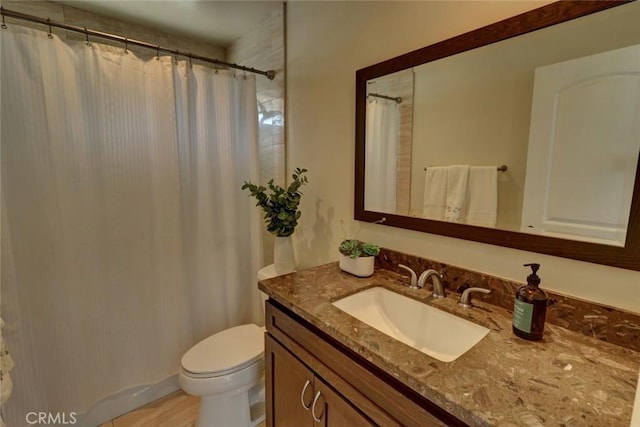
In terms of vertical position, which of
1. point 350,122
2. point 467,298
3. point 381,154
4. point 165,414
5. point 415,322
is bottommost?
point 165,414

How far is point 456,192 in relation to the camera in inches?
43.3

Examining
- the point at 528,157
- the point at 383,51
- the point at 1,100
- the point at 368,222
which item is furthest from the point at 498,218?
the point at 1,100

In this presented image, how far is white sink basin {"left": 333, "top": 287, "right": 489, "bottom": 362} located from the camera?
2.97 ft

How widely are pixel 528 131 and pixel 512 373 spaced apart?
684 mm

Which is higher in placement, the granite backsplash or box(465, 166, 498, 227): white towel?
box(465, 166, 498, 227): white towel

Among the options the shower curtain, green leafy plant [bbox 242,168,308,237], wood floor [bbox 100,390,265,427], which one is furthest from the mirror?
wood floor [bbox 100,390,265,427]

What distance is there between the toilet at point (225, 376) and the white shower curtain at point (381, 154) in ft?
3.11

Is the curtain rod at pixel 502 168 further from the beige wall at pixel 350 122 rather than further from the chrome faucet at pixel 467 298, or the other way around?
the chrome faucet at pixel 467 298

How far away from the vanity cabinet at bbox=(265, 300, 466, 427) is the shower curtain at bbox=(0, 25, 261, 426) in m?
0.90

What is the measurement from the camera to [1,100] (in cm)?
125

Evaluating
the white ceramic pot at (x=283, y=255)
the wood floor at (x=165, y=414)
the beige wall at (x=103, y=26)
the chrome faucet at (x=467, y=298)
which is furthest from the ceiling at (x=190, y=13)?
the wood floor at (x=165, y=414)

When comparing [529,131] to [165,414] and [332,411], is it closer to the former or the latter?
[332,411]

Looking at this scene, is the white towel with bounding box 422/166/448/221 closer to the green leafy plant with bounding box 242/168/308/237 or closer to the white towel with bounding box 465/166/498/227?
the white towel with bounding box 465/166/498/227

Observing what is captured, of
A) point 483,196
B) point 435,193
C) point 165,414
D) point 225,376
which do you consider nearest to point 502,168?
point 483,196
